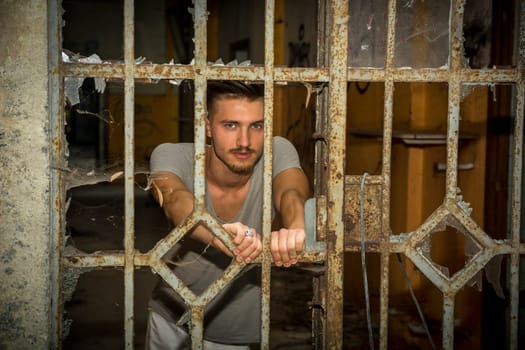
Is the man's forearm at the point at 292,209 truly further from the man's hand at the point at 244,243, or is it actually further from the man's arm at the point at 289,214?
the man's hand at the point at 244,243

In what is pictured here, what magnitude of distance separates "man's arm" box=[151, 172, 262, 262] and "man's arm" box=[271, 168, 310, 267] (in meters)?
0.07

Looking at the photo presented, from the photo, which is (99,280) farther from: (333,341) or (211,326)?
(333,341)

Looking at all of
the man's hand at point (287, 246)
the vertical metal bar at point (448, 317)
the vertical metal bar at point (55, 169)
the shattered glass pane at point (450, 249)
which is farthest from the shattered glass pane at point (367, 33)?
the shattered glass pane at point (450, 249)

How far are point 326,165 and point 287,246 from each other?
0.28 metres

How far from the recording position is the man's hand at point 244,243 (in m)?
1.88

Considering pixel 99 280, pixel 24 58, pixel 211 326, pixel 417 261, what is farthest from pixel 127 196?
pixel 99 280

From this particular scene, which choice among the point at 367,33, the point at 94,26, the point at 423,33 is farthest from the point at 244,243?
the point at 94,26

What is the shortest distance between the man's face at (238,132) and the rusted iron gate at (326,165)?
3.07ft

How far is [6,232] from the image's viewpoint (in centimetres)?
183

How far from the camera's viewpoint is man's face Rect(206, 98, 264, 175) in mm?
2893

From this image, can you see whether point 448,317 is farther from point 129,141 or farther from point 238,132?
point 238,132

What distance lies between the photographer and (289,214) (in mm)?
2494

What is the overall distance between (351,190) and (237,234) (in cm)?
39

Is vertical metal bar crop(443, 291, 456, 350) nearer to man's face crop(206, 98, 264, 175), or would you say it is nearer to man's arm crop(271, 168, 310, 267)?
man's arm crop(271, 168, 310, 267)
